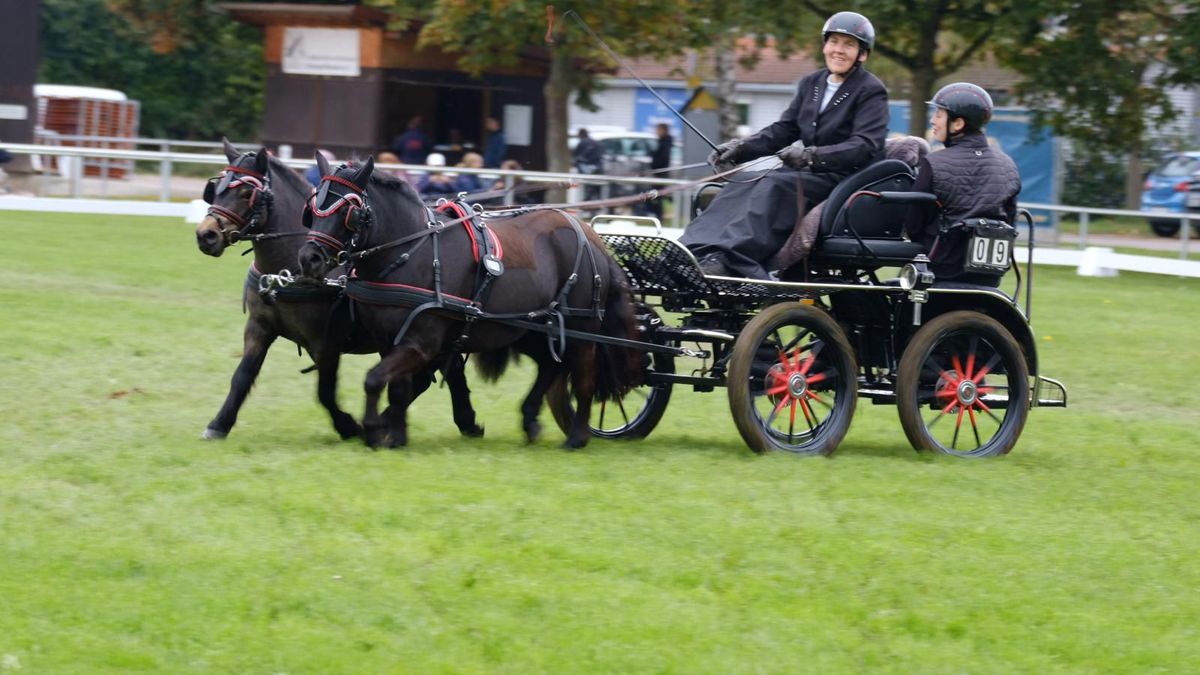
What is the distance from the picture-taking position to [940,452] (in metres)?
9.05

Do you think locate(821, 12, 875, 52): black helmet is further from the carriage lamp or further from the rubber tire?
the rubber tire

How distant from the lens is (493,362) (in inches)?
356

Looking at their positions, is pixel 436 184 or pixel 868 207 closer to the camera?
pixel 868 207

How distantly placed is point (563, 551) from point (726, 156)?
3.38 m

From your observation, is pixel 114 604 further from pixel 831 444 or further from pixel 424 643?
pixel 831 444

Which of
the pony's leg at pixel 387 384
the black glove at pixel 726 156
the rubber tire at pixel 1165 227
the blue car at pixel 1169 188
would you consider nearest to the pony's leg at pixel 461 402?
the pony's leg at pixel 387 384

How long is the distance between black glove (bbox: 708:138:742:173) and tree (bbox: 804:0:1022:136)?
13518mm

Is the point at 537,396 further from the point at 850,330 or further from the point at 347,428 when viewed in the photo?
the point at 850,330

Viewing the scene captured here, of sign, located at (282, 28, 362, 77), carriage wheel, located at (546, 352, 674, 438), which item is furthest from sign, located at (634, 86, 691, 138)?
carriage wheel, located at (546, 352, 674, 438)

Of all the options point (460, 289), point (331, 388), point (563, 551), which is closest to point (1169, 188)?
point (460, 289)

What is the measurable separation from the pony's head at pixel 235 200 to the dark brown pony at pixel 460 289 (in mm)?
402

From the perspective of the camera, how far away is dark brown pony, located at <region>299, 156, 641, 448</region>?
320 inches

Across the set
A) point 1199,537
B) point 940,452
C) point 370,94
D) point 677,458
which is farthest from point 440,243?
point 370,94

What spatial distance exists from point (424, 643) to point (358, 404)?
17.6 ft
